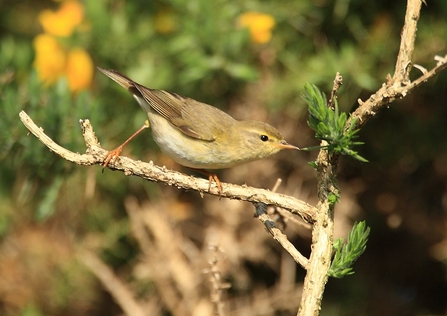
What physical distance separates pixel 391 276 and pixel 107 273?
1.85m

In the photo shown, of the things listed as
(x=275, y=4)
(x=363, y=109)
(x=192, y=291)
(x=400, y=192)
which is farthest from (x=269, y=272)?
(x=363, y=109)

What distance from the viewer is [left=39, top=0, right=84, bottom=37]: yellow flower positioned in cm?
388

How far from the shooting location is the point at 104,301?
4109 millimetres

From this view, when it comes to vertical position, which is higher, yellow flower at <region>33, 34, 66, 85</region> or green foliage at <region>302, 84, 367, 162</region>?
yellow flower at <region>33, 34, 66, 85</region>

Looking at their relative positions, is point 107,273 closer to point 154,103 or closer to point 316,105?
point 154,103

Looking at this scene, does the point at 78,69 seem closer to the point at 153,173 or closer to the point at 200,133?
the point at 200,133

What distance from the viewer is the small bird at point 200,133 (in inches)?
123

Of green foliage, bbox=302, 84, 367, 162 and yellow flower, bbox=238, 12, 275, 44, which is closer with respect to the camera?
green foliage, bbox=302, 84, 367, 162

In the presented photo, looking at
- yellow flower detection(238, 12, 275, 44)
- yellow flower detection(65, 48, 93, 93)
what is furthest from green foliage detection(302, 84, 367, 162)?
yellow flower detection(65, 48, 93, 93)

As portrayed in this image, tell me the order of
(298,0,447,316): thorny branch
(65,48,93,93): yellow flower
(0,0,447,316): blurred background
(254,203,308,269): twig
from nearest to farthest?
1. (298,0,447,316): thorny branch
2. (254,203,308,269): twig
3. (0,0,447,316): blurred background
4. (65,48,93,93): yellow flower

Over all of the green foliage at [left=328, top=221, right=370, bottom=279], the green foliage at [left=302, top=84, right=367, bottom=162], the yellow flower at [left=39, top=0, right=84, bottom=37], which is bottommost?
the green foliage at [left=328, top=221, right=370, bottom=279]

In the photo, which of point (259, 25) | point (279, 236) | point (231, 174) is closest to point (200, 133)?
point (231, 174)

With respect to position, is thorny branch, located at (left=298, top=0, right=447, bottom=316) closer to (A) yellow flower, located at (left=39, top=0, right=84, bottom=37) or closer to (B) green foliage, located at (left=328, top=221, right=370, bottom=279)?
(B) green foliage, located at (left=328, top=221, right=370, bottom=279)

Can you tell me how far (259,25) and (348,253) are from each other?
6.86 feet
